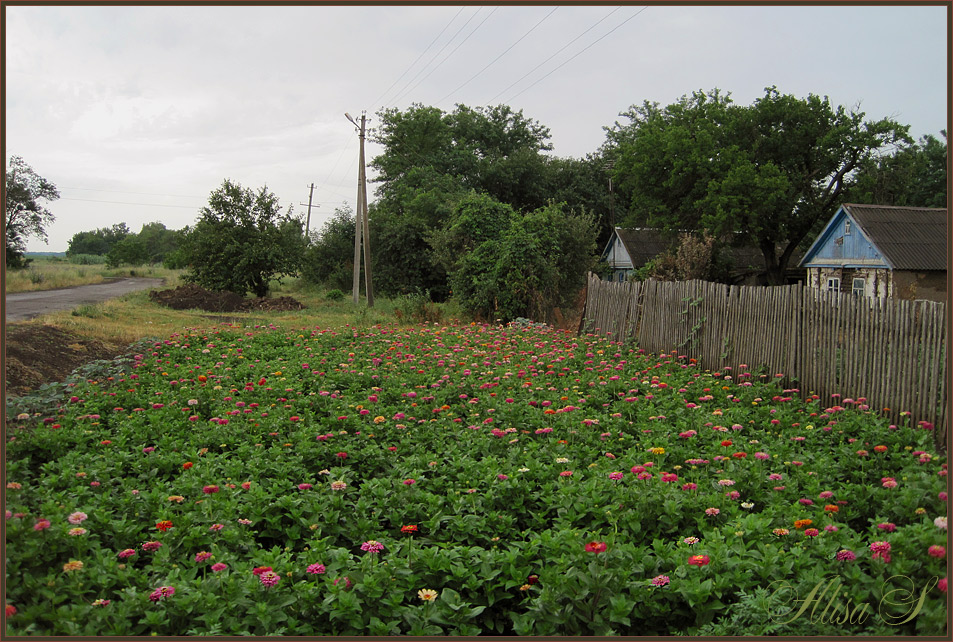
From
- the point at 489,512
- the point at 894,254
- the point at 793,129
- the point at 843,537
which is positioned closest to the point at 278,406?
the point at 489,512

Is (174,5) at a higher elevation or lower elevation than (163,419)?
higher

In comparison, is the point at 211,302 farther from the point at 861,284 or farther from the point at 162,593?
the point at 861,284

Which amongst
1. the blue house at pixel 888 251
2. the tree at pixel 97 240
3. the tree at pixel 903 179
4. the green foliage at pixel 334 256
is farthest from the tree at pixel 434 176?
the tree at pixel 97 240

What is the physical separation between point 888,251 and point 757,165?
463 inches

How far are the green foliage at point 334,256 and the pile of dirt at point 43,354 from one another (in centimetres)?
2438

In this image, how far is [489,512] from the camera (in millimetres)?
3713

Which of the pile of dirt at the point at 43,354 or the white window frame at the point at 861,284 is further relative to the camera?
the white window frame at the point at 861,284

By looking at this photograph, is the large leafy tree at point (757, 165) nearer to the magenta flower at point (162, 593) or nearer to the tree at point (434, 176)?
the tree at point (434, 176)

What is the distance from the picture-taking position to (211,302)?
987 inches

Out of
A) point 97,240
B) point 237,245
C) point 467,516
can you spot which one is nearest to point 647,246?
point 237,245

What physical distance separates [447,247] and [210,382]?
15127 millimetres

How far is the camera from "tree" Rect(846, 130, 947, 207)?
31.0 metres

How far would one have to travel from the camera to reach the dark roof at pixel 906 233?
2227 centimetres

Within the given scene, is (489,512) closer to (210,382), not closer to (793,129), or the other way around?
(210,382)
